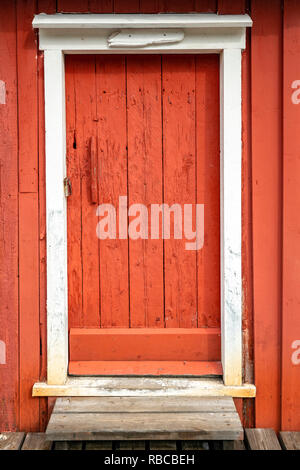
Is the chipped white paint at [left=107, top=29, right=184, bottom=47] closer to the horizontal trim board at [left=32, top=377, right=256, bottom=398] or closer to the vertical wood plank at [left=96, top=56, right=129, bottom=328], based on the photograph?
the vertical wood plank at [left=96, top=56, right=129, bottom=328]

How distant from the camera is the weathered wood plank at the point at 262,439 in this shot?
2588 mm

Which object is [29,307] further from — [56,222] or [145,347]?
[145,347]

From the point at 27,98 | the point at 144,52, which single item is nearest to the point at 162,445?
the point at 27,98

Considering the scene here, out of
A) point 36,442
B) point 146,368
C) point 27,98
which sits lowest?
point 36,442

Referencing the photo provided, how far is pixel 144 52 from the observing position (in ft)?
9.04

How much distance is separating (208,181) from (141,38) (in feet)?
3.09

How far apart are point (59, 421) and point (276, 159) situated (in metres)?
1.96

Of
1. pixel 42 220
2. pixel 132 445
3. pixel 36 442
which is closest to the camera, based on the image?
pixel 132 445

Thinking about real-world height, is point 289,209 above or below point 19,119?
below

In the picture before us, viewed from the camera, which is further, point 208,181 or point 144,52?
point 208,181

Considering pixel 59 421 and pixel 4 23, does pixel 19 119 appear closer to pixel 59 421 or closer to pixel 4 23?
pixel 4 23

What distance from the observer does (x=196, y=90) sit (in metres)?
2.83

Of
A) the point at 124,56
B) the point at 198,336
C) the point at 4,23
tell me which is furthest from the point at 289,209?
the point at 4,23

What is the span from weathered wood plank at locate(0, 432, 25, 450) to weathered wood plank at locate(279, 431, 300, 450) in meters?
1.53
